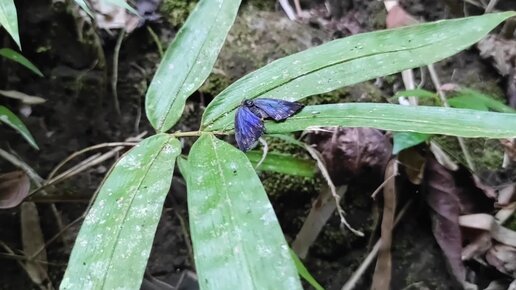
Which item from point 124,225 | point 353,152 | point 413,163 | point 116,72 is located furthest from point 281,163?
point 116,72

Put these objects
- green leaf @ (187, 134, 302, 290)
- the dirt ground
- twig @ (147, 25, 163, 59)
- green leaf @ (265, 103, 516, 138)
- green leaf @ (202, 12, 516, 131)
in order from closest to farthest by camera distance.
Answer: green leaf @ (187, 134, 302, 290) → green leaf @ (265, 103, 516, 138) → green leaf @ (202, 12, 516, 131) → the dirt ground → twig @ (147, 25, 163, 59)

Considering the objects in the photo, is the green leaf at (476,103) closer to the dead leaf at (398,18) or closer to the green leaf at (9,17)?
the dead leaf at (398,18)

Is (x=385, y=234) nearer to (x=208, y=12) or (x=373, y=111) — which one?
(x=373, y=111)

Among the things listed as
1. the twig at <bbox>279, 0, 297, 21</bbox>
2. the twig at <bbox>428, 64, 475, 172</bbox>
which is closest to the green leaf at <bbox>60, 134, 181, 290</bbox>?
the twig at <bbox>428, 64, 475, 172</bbox>

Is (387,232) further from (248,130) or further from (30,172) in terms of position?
(30,172)

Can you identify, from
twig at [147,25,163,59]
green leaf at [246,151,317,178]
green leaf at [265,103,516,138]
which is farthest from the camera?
twig at [147,25,163,59]

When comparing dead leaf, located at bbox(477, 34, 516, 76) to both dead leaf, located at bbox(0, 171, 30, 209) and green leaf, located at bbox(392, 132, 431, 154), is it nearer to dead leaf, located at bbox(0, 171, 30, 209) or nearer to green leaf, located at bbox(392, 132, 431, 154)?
green leaf, located at bbox(392, 132, 431, 154)
